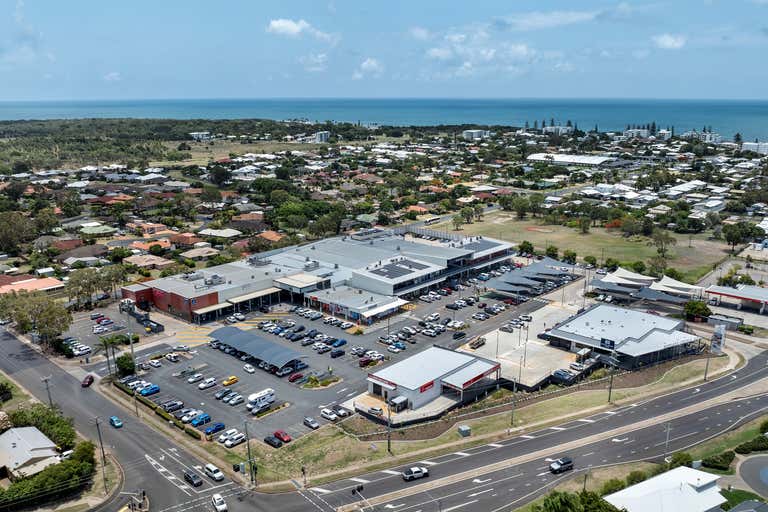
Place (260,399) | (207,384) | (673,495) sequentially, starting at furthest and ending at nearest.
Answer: (207,384)
(260,399)
(673,495)

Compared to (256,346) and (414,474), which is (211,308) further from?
(414,474)

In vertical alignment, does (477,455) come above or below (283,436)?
below

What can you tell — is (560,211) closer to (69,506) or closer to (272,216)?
(272,216)

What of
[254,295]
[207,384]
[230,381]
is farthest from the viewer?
[254,295]

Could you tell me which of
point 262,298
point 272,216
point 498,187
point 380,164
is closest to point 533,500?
point 262,298

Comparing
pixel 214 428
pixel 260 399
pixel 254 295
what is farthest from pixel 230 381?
pixel 254 295

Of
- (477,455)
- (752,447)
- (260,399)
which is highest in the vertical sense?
(752,447)

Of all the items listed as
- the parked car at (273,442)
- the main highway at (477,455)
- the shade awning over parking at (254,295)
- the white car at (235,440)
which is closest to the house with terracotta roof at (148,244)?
the shade awning over parking at (254,295)

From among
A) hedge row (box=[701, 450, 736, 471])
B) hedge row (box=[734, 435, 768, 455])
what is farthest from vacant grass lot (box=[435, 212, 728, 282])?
hedge row (box=[701, 450, 736, 471])
